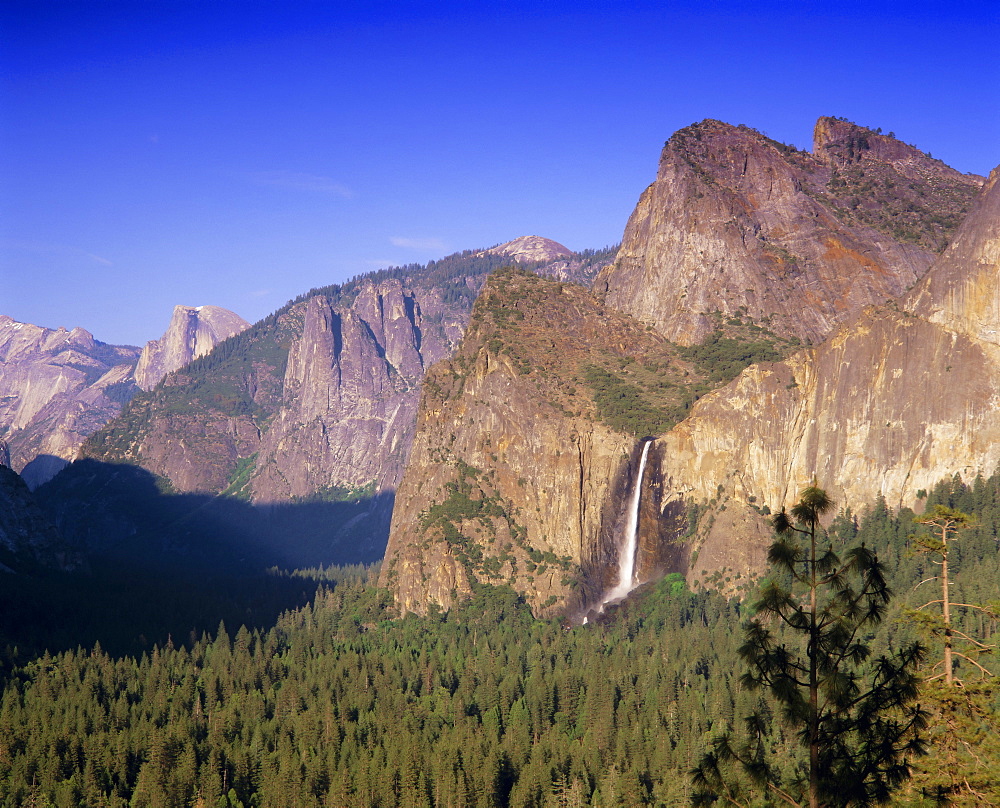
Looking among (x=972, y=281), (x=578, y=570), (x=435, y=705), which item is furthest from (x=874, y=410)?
(x=435, y=705)

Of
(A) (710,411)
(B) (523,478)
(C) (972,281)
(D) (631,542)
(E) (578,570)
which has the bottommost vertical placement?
(E) (578,570)

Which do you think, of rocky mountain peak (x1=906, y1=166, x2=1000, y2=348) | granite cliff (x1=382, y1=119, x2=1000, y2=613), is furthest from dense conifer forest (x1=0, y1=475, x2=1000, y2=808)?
rocky mountain peak (x1=906, y1=166, x2=1000, y2=348)

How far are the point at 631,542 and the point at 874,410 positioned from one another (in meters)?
41.4

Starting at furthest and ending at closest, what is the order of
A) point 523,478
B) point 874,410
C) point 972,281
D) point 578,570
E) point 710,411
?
point 523,478, point 578,570, point 710,411, point 874,410, point 972,281

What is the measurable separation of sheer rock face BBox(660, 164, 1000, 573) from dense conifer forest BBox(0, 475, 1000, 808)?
18.0ft

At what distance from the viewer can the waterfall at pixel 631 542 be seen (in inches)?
6575

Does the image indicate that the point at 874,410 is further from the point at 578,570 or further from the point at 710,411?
the point at 578,570

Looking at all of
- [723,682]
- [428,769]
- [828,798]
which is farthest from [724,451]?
[828,798]

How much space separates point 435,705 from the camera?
427 ft

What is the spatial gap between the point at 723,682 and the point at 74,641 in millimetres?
97225

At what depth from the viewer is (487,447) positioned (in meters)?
184

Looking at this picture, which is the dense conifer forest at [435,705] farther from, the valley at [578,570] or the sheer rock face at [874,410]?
the sheer rock face at [874,410]

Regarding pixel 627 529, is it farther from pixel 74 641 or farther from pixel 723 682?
pixel 74 641

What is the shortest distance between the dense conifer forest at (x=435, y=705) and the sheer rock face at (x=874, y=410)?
5.49 metres
